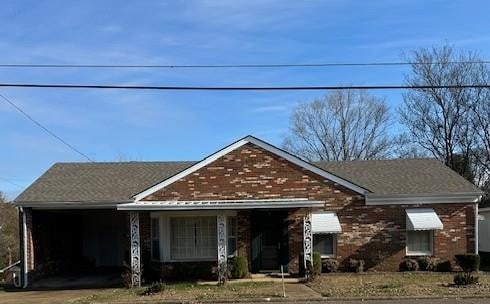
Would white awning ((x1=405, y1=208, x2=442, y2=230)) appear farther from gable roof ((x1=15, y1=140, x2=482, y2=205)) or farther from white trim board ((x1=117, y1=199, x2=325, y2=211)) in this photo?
white trim board ((x1=117, y1=199, x2=325, y2=211))

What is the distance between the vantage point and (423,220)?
24.5 m

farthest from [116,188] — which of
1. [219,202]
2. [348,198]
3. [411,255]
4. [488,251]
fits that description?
[488,251]

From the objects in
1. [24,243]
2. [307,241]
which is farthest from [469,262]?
[24,243]

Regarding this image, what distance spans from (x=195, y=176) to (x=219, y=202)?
1993mm

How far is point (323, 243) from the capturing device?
25469mm

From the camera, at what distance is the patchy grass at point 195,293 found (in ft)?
61.2

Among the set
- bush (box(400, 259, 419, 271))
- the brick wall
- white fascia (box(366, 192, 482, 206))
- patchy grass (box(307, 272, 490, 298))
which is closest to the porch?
the brick wall

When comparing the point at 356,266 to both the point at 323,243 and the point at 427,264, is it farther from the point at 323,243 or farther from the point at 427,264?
the point at 427,264

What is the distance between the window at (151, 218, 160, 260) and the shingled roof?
4.85 ft

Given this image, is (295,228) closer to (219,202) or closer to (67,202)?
(219,202)

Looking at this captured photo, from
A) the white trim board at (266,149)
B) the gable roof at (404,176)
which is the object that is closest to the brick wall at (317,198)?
the white trim board at (266,149)

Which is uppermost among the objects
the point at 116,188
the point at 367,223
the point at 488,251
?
the point at 116,188

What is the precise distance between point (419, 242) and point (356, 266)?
2.88 m

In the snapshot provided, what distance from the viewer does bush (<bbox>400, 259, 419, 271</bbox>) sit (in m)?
24.8
